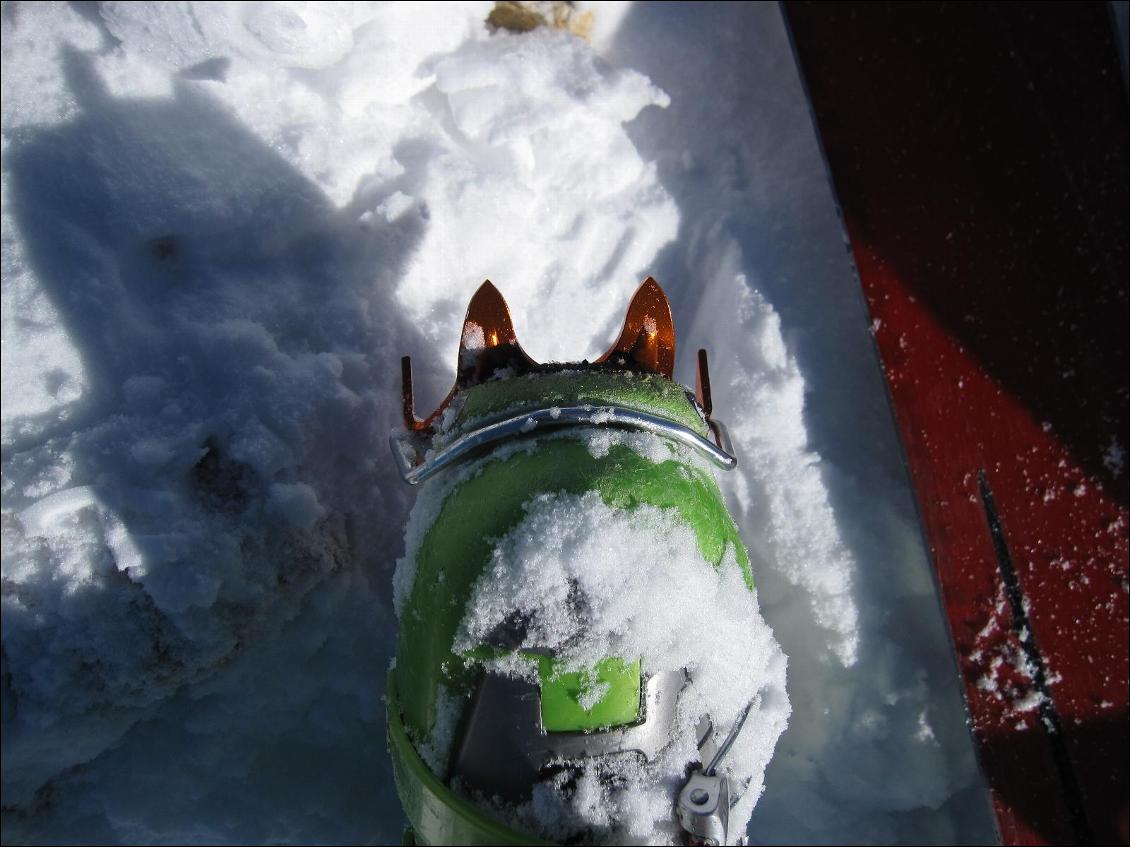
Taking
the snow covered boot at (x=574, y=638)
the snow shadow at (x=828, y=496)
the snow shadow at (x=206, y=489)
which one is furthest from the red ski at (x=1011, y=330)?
the snow shadow at (x=206, y=489)

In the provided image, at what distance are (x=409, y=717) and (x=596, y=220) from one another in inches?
32.1

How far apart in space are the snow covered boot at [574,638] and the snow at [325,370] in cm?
39

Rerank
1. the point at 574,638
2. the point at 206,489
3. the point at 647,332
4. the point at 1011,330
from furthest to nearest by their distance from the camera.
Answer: the point at 1011,330 → the point at 206,489 → the point at 647,332 → the point at 574,638

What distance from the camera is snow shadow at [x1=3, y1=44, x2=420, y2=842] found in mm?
1076

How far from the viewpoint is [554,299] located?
1.28m

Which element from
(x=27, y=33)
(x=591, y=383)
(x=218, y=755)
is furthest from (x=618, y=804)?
(x=27, y=33)

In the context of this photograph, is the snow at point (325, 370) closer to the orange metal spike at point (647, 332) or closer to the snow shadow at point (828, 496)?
the snow shadow at point (828, 496)

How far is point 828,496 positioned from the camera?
1.23 meters

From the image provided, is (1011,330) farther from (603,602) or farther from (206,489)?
(206,489)

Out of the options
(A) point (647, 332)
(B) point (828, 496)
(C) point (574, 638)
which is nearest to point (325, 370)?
(A) point (647, 332)

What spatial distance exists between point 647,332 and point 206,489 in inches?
25.1

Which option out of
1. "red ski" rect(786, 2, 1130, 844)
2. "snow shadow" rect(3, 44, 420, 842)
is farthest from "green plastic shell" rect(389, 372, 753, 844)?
"red ski" rect(786, 2, 1130, 844)

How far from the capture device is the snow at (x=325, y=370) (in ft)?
3.61

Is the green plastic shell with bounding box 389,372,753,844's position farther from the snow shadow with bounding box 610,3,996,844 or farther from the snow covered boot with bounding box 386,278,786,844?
the snow shadow with bounding box 610,3,996,844
